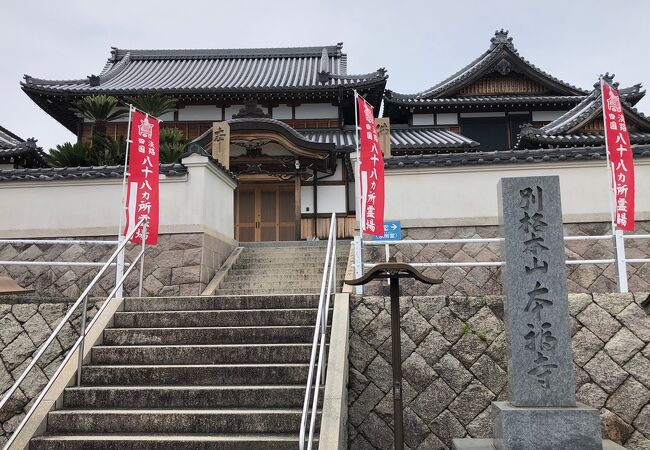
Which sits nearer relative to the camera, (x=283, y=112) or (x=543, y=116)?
(x=283, y=112)

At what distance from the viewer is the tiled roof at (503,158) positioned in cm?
880

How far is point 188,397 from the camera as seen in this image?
15.4 feet

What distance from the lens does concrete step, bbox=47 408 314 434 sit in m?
4.39

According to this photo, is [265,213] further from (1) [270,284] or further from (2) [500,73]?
(2) [500,73]

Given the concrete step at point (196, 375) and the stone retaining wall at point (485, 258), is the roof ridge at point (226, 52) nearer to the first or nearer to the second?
the stone retaining wall at point (485, 258)

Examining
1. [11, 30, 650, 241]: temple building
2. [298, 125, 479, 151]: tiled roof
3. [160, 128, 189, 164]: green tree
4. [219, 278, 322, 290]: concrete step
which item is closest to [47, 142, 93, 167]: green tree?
[160, 128, 189, 164]: green tree

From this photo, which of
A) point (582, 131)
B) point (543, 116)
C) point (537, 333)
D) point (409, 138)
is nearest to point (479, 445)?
point (537, 333)

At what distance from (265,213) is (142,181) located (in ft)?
26.7

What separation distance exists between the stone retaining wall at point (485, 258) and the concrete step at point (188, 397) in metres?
3.86

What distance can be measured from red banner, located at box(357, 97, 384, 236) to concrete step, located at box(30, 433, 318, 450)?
3849mm

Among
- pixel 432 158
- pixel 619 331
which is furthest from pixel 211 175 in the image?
pixel 619 331

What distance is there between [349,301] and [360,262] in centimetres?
60

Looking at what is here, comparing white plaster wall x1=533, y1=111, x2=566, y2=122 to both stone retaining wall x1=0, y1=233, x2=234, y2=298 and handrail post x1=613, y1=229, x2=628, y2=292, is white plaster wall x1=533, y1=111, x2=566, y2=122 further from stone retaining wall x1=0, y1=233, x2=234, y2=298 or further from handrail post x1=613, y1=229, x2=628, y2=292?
stone retaining wall x1=0, y1=233, x2=234, y2=298

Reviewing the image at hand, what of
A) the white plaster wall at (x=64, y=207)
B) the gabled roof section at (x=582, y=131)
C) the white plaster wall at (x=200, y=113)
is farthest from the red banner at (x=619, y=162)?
the white plaster wall at (x=200, y=113)
